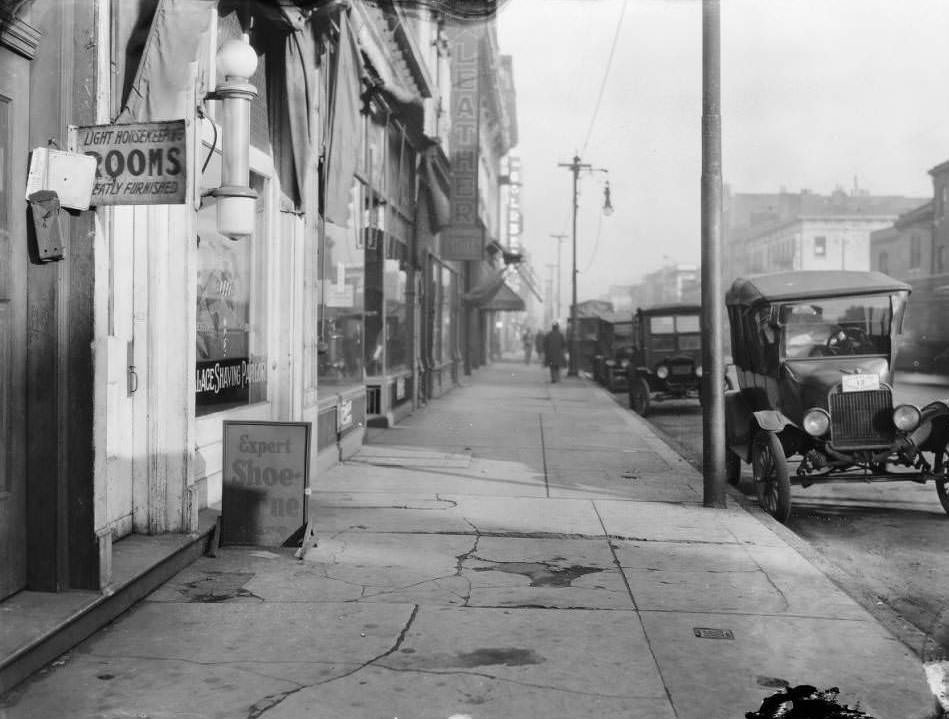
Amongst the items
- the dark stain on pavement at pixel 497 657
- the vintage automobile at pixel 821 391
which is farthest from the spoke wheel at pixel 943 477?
the dark stain on pavement at pixel 497 657

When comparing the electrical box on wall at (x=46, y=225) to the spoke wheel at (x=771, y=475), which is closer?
the electrical box on wall at (x=46, y=225)

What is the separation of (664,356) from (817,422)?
12.3m

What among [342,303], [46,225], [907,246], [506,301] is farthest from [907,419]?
[907,246]

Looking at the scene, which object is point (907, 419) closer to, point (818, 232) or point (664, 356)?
point (664, 356)

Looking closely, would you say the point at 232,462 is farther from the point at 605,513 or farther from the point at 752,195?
the point at 752,195

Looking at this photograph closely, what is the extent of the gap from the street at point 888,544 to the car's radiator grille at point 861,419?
72cm

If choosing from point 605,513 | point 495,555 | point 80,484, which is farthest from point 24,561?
point 605,513

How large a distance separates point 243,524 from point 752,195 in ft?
406

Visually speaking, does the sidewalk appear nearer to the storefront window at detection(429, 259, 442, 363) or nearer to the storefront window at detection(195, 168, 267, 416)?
the storefront window at detection(195, 168, 267, 416)

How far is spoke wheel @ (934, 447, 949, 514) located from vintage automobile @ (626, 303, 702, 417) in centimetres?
1148

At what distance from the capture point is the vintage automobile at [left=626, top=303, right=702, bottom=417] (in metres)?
20.8

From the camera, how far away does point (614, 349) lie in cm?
2948

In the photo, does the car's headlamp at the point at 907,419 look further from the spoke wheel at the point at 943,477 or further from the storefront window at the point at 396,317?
the storefront window at the point at 396,317

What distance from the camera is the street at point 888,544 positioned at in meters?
6.02
